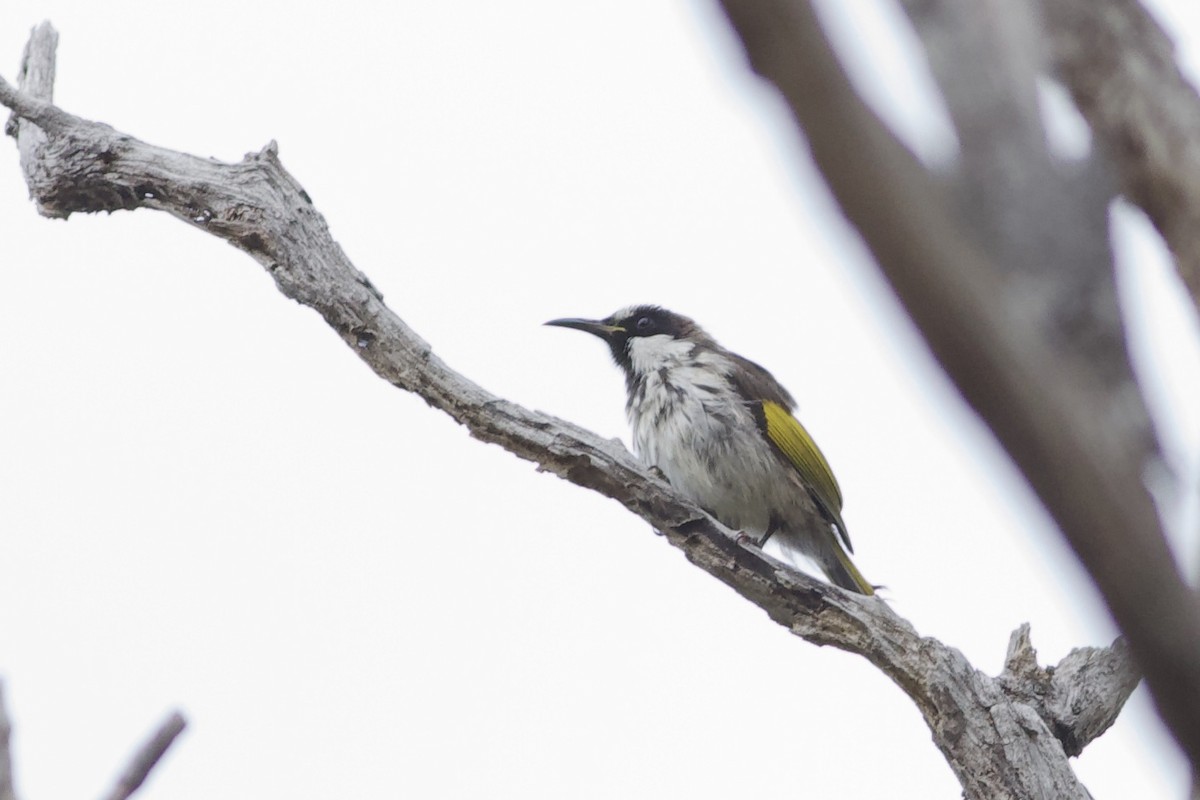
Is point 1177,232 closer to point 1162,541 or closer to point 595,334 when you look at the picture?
point 1162,541

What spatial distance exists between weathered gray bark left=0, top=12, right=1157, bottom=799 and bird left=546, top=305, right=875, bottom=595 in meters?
1.49

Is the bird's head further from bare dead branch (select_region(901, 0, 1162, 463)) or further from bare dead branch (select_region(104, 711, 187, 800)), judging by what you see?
bare dead branch (select_region(901, 0, 1162, 463))

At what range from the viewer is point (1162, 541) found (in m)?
1.14

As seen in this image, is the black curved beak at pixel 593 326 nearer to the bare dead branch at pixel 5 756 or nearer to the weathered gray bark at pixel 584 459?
the weathered gray bark at pixel 584 459

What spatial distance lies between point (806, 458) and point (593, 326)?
1583 millimetres

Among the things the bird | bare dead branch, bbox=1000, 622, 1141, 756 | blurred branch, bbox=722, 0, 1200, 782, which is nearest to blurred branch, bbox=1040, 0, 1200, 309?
blurred branch, bbox=722, 0, 1200, 782

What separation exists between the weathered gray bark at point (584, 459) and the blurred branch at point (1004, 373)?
359 cm

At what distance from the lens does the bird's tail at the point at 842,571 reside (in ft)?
21.3

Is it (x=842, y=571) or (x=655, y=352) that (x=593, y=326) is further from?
(x=842, y=571)

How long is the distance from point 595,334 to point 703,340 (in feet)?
2.08

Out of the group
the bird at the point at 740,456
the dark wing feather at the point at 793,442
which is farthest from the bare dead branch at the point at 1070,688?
the dark wing feather at the point at 793,442

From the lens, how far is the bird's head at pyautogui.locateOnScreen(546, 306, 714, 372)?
7.17 m

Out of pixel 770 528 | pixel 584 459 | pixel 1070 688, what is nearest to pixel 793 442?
pixel 770 528

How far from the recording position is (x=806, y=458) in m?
6.60
